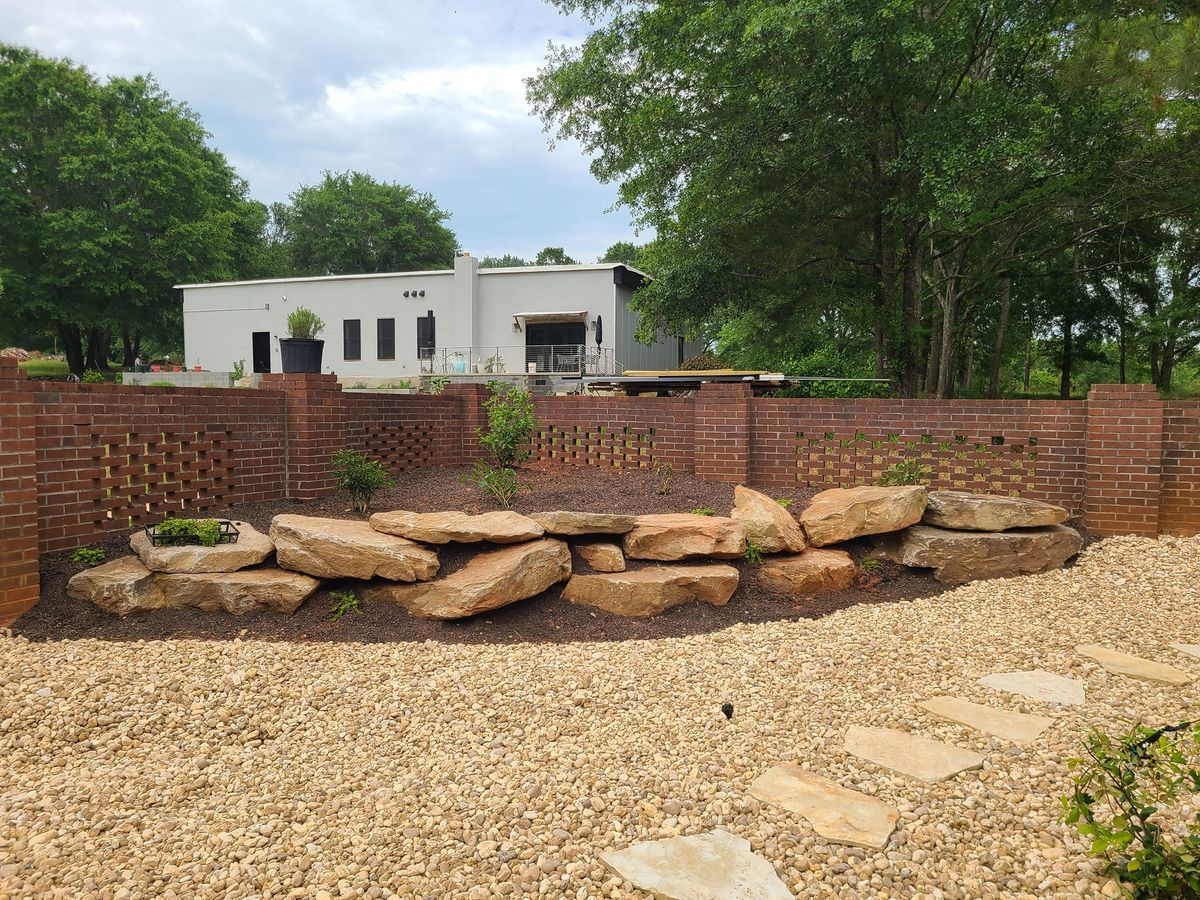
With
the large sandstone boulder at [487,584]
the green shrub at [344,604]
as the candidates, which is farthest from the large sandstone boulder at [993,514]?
the green shrub at [344,604]

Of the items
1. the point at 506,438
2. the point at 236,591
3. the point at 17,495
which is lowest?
the point at 236,591

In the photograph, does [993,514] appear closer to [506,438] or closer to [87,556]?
[506,438]

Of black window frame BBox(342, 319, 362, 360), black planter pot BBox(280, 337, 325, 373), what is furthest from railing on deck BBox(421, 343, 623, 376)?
black planter pot BBox(280, 337, 325, 373)

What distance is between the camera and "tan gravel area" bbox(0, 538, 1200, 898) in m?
1.95

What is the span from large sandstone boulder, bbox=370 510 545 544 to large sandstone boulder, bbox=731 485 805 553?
1524 mm

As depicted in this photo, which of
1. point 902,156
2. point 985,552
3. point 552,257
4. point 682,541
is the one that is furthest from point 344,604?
point 552,257

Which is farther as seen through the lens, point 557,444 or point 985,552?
point 557,444

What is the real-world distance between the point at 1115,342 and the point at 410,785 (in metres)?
19.4

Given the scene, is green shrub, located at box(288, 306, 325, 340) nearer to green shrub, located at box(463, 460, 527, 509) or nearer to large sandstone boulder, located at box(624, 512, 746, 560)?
green shrub, located at box(463, 460, 527, 509)

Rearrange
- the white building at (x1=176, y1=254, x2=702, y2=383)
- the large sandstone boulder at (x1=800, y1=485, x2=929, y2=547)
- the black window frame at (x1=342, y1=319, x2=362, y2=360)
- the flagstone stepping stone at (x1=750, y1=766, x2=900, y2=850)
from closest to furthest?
the flagstone stepping stone at (x1=750, y1=766, x2=900, y2=850), the large sandstone boulder at (x1=800, y1=485, x2=929, y2=547), the white building at (x1=176, y1=254, x2=702, y2=383), the black window frame at (x1=342, y1=319, x2=362, y2=360)

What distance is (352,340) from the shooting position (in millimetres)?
24312

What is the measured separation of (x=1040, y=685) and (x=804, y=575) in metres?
1.82

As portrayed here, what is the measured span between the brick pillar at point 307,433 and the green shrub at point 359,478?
294mm

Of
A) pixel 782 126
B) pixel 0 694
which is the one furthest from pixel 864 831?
pixel 782 126
